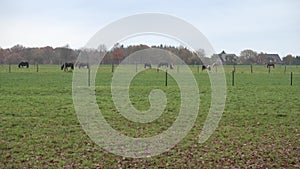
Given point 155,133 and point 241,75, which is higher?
point 241,75

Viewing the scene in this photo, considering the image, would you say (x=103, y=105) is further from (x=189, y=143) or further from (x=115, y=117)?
(x=189, y=143)

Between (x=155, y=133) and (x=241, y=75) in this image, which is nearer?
(x=155, y=133)

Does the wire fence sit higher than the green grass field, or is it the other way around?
the wire fence

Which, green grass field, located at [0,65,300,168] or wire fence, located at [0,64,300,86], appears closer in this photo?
green grass field, located at [0,65,300,168]

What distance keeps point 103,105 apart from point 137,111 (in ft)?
5.36

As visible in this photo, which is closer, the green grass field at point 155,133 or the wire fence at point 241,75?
the green grass field at point 155,133

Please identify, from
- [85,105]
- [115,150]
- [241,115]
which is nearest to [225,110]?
[241,115]

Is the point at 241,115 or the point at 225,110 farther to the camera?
the point at 225,110

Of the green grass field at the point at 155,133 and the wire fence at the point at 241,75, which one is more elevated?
the wire fence at the point at 241,75

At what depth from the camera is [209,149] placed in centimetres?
714

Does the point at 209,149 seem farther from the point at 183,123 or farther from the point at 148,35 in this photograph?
the point at 148,35

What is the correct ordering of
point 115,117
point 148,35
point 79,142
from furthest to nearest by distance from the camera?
point 115,117, point 148,35, point 79,142

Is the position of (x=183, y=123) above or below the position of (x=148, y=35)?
below

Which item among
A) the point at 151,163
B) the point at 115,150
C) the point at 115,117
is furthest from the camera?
the point at 115,117
